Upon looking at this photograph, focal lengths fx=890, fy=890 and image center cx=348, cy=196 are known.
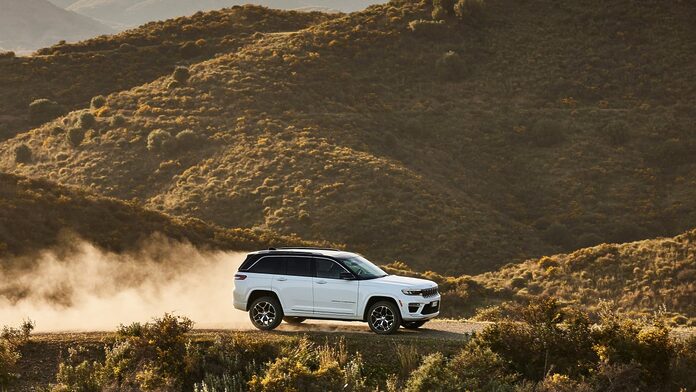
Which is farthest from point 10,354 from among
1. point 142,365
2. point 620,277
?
point 620,277

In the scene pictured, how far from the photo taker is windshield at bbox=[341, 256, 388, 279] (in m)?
21.4

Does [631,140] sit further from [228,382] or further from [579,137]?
[228,382]

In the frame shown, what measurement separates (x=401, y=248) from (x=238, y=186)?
572 inches

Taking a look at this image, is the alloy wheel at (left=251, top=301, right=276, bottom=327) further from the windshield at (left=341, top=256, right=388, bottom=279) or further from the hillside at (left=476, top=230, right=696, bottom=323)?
the hillside at (left=476, top=230, right=696, bottom=323)

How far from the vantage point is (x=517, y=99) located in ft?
275

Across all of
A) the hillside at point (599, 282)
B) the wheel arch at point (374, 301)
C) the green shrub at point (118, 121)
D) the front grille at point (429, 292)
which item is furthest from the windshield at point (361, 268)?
the green shrub at point (118, 121)

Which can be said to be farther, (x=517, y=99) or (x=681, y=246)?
(x=517, y=99)

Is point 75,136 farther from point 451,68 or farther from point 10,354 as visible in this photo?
point 10,354

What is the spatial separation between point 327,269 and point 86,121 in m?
62.7

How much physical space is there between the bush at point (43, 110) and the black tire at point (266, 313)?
69748mm

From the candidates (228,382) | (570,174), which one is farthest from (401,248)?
(228,382)

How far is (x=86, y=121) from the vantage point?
260 ft

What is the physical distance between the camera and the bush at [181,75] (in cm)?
8712

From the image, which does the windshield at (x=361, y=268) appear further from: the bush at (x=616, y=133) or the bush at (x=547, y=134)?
the bush at (x=616, y=133)
